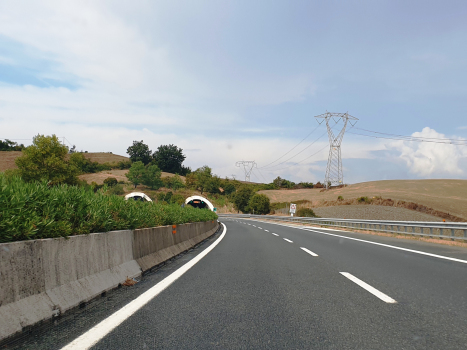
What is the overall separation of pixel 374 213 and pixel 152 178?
282ft

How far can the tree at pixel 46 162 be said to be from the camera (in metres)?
65.1

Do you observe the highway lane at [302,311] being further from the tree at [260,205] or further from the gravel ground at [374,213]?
the tree at [260,205]

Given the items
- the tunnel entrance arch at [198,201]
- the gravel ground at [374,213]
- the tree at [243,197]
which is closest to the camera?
the gravel ground at [374,213]

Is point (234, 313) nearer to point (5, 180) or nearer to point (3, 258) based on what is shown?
point (3, 258)

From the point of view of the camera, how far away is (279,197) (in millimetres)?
101562

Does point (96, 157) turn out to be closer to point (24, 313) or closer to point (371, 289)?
point (371, 289)

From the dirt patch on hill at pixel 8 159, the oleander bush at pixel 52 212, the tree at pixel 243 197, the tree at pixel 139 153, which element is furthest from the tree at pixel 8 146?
the oleander bush at pixel 52 212

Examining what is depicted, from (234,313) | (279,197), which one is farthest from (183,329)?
(279,197)

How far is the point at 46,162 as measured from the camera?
217 feet

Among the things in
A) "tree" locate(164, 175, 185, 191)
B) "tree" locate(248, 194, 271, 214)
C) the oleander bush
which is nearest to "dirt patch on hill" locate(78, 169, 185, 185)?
"tree" locate(164, 175, 185, 191)

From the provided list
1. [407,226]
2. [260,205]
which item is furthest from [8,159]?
[407,226]

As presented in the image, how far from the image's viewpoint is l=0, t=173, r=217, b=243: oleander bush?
409cm

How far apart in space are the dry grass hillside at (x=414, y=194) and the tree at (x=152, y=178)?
45664 millimetres

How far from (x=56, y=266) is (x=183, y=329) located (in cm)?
174
